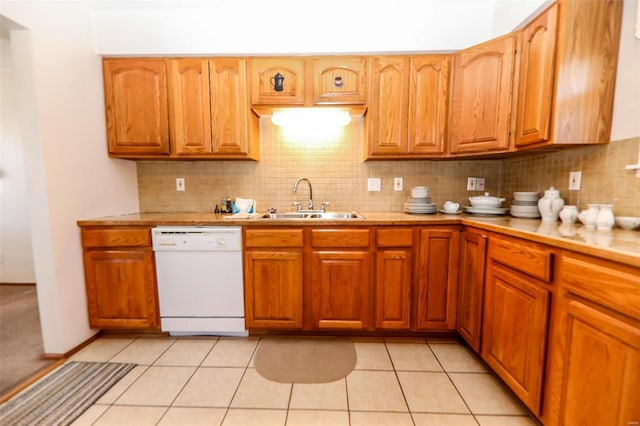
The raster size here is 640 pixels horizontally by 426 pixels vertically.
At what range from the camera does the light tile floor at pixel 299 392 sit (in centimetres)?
136

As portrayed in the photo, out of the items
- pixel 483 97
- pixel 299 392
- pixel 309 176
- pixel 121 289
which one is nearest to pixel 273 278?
pixel 299 392

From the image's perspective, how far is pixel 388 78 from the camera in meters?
2.12

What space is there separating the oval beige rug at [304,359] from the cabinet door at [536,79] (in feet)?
6.07

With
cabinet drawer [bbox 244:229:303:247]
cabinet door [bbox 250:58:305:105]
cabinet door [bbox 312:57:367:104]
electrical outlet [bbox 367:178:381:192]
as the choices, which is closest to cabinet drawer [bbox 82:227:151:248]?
cabinet drawer [bbox 244:229:303:247]

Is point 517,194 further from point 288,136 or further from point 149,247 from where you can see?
point 149,247

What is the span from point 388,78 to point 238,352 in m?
2.30

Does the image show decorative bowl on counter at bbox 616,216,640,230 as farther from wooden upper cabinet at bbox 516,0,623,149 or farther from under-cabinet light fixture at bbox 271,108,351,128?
under-cabinet light fixture at bbox 271,108,351,128

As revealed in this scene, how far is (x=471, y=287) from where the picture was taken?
5.95 ft

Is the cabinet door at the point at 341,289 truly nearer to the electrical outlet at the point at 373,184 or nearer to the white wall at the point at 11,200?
the electrical outlet at the point at 373,184

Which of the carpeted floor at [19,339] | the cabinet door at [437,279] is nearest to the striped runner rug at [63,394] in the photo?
the carpeted floor at [19,339]

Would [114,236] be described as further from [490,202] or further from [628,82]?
[628,82]

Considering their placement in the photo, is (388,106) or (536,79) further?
(388,106)

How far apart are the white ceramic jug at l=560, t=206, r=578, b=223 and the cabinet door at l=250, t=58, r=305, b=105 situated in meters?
1.90

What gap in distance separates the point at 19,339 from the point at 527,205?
384cm
